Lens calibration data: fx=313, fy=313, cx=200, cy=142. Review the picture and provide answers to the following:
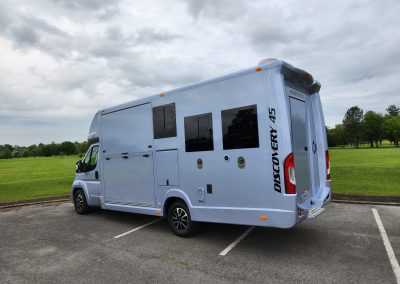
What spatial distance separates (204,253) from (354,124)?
396 ft

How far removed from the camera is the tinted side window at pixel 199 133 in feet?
20.0

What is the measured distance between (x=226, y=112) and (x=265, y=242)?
2710 mm

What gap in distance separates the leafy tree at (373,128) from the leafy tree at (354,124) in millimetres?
2090

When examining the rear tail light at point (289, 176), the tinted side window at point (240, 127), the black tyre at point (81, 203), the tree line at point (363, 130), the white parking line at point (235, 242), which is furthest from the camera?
the tree line at point (363, 130)

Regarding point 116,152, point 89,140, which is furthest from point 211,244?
point 89,140

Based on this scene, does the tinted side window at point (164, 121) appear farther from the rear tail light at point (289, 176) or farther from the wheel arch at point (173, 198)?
the rear tail light at point (289, 176)

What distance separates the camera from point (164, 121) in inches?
275

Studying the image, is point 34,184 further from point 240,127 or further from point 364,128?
point 364,128

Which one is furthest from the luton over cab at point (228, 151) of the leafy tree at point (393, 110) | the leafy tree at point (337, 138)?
the leafy tree at point (393, 110)

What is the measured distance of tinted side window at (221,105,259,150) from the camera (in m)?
5.45

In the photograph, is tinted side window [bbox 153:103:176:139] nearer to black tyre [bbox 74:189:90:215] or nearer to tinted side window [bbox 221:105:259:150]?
tinted side window [bbox 221:105:259:150]

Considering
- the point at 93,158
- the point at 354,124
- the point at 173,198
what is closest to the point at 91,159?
the point at 93,158

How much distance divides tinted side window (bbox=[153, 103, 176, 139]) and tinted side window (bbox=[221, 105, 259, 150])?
136 centimetres

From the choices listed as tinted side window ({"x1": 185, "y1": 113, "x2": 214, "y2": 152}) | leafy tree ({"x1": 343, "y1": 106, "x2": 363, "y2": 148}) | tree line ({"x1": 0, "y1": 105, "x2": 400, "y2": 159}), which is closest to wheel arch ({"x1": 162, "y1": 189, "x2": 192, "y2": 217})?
tinted side window ({"x1": 185, "y1": 113, "x2": 214, "y2": 152})
